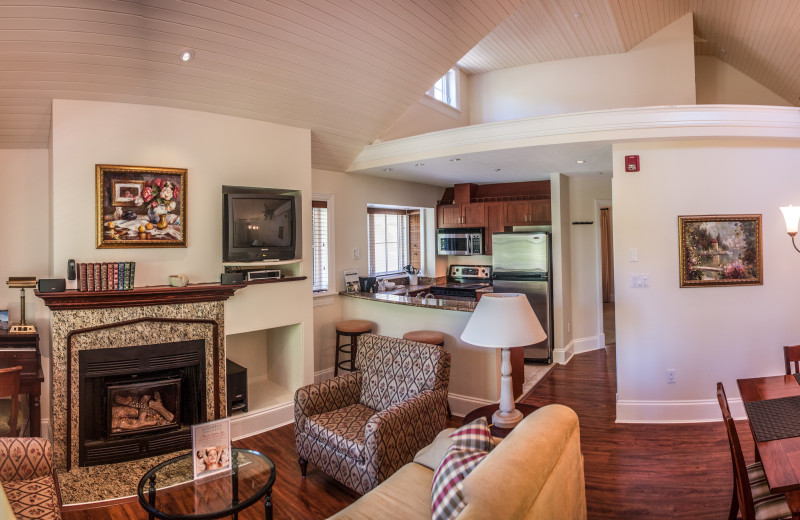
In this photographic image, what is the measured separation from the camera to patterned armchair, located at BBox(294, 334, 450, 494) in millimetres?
2512

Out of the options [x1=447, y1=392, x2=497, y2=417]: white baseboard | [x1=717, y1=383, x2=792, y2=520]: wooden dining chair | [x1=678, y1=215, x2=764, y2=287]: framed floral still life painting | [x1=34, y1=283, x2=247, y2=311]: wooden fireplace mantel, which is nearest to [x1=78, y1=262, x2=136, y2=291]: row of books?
[x1=34, y1=283, x2=247, y2=311]: wooden fireplace mantel

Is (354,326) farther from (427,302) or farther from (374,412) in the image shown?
(374,412)

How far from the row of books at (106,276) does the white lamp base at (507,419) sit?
8.63ft

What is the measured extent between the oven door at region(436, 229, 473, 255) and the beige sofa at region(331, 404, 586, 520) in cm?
446

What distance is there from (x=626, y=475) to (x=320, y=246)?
3.58 m

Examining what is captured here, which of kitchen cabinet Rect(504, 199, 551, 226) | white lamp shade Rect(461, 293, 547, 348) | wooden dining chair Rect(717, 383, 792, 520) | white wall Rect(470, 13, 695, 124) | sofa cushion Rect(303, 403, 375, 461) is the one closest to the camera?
wooden dining chair Rect(717, 383, 792, 520)

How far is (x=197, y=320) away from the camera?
340cm

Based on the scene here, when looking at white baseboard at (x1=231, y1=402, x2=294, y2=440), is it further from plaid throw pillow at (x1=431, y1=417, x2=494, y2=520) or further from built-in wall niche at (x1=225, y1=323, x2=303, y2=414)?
plaid throw pillow at (x1=431, y1=417, x2=494, y2=520)

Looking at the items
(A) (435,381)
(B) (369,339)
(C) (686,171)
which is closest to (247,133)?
(B) (369,339)

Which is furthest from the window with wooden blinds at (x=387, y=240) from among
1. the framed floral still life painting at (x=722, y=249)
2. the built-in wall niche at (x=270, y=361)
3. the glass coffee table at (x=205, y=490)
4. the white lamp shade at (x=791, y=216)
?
the white lamp shade at (x=791, y=216)

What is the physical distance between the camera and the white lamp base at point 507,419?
2451mm

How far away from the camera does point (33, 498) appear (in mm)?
2053

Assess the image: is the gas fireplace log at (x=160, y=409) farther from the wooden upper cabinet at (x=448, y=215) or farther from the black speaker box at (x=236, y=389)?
the wooden upper cabinet at (x=448, y=215)

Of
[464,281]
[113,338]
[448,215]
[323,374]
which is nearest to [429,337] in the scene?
[323,374]
